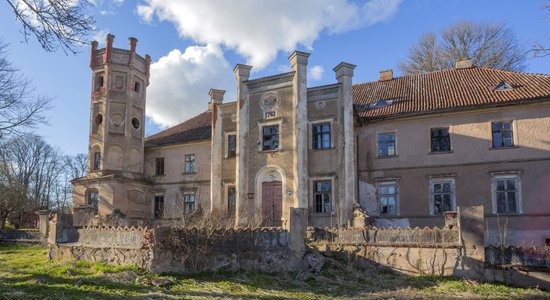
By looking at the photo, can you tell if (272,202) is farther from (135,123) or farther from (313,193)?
(135,123)

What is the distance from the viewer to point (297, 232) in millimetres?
15430

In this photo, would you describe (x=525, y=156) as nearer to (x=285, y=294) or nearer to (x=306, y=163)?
(x=306, y=163)

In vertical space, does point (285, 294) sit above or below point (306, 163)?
below

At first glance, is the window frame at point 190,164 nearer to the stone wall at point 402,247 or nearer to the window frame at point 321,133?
the window frame at point 321,133

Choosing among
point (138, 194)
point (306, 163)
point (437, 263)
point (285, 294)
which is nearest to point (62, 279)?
point (285, 294)

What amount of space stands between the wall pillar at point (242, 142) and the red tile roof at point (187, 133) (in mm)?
4385

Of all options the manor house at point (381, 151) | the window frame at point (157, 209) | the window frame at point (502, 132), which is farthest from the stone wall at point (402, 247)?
the window frame at point (157, 209)

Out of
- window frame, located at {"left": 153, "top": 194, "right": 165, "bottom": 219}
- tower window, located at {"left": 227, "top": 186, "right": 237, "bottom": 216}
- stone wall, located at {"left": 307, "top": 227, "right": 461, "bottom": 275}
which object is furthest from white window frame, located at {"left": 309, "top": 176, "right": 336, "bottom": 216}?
window frame, located at {"left": 153, "top": 194, "right": 165, "bottom": 219}

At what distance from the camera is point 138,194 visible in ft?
93.3

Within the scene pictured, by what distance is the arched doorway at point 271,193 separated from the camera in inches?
897

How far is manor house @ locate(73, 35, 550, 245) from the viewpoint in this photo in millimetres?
20656

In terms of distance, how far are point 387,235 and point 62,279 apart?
10.4 meters

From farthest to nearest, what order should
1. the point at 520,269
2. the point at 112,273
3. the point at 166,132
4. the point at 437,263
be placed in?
the point at 166,132, the point at 437,263, the point at 520,269, the point at 112,273

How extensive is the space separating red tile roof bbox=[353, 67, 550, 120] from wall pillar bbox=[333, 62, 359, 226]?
5.80 ft
